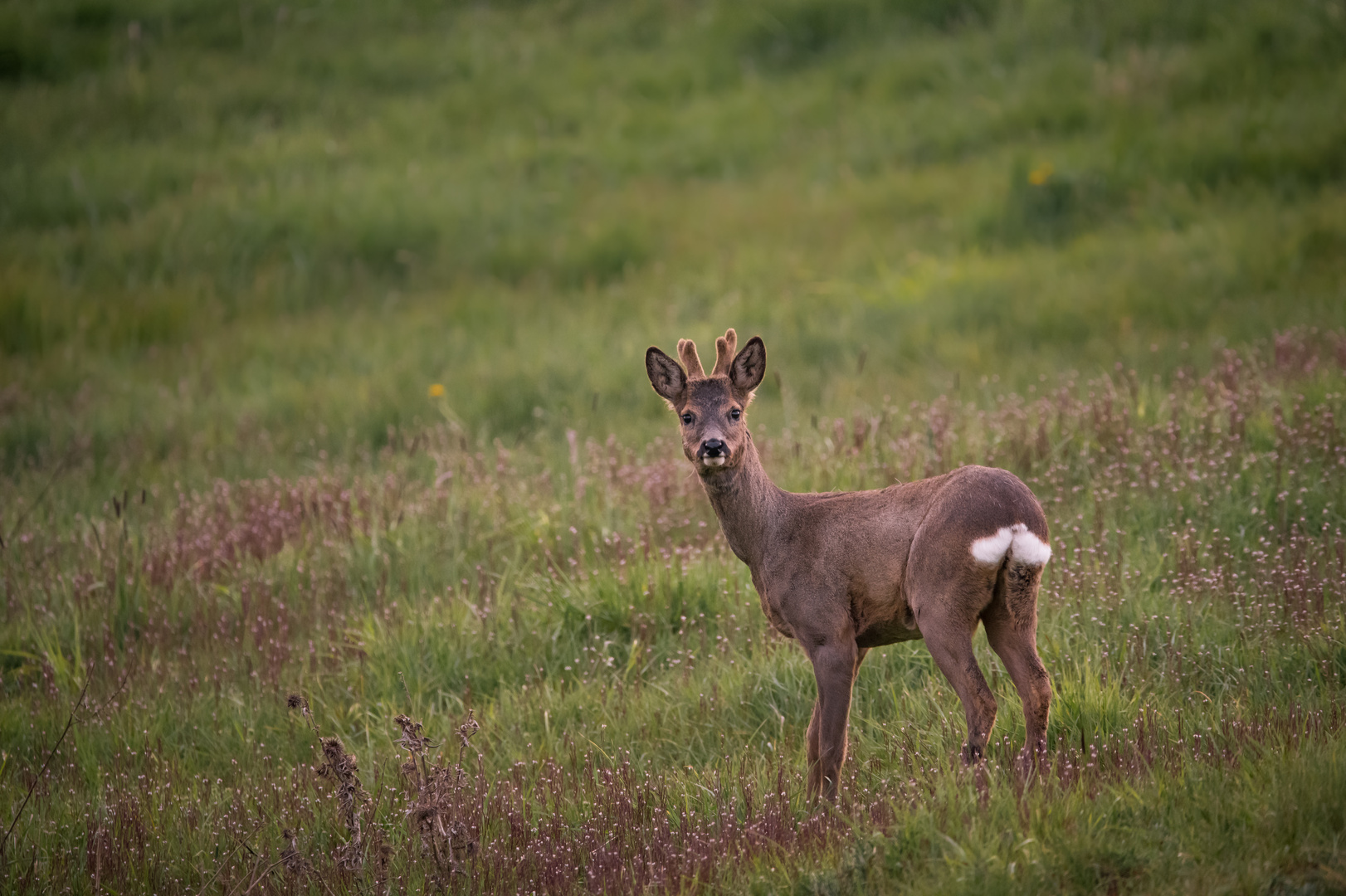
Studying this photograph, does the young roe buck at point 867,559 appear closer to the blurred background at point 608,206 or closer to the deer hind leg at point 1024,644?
the deer hind leg at point 1024,644

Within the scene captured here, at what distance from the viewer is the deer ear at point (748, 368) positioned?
5531mm

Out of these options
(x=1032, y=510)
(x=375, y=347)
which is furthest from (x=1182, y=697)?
(x=375, y=347)

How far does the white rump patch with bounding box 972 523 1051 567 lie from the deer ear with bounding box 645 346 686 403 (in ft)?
5.58

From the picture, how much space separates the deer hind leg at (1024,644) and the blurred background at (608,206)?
4640 millimetres

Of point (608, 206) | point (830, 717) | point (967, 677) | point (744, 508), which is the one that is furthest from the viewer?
point (608, 206)

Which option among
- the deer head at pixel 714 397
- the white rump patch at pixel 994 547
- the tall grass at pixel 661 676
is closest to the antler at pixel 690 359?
the deer head at pixel 714 397

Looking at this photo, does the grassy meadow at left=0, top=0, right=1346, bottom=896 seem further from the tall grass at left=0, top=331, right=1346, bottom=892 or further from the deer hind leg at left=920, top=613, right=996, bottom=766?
the deer hind leg at left=920, top=613, right=996, bottom=766

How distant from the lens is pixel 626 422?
10.4m

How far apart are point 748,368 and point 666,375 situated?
39 centimetres

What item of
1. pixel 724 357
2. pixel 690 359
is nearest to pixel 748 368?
pixel 724 357

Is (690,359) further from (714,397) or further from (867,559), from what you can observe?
(867,559)

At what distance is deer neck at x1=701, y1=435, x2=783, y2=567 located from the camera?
5391mm

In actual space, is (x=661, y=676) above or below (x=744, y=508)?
below

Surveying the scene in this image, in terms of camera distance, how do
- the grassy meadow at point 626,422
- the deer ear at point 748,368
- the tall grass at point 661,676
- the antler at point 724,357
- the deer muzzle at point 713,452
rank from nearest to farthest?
the tall grass at point 661,676 → the grassy meadow at point 626,422 → the deer muzzle at point 713,452 → the deer ear at point 748,368 → the antler at point 724,357
